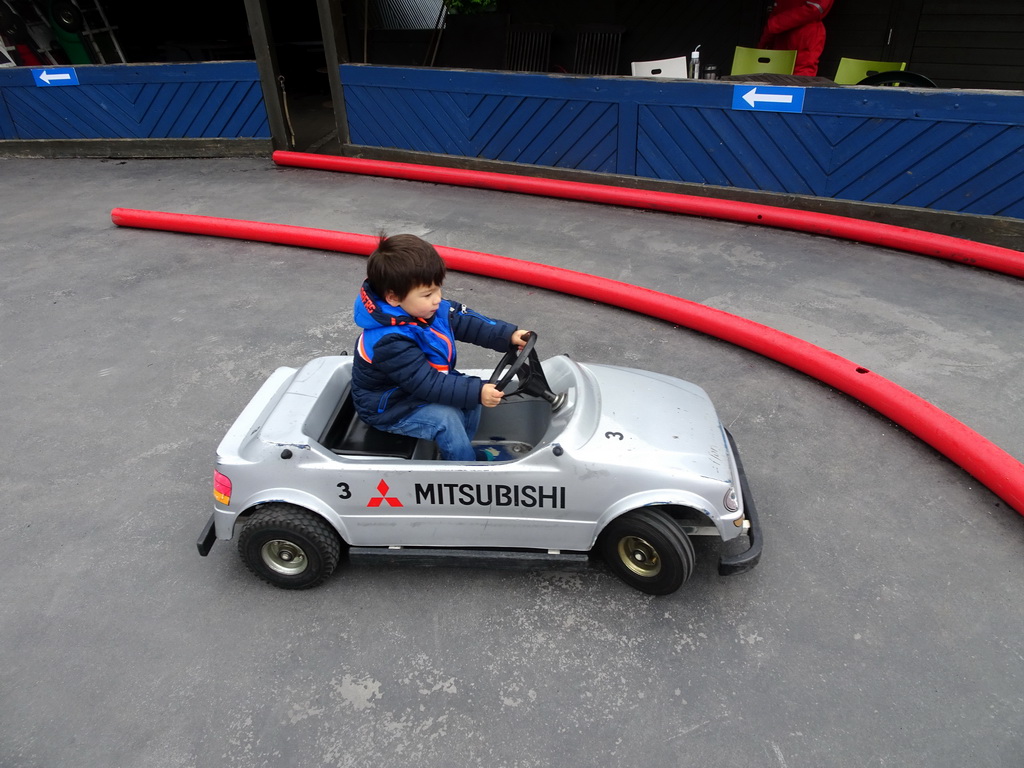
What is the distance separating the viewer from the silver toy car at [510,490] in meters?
2.71

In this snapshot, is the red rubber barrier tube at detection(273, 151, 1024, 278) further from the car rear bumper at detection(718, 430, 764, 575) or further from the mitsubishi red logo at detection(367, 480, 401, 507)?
the mitsubishi red logo at detection(367, 480, 401, 507)

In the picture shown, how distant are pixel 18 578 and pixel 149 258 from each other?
3758 millimetres

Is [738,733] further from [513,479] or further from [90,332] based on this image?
[90,332]

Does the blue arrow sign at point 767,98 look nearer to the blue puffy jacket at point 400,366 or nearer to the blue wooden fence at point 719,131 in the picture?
the blue wooden fence at point 719,131

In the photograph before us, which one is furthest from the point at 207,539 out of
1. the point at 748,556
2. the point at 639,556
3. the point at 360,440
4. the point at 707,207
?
the point at 707,207

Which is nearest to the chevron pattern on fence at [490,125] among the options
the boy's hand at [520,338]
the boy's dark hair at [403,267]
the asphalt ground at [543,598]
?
the asphalt ground at [543,598]

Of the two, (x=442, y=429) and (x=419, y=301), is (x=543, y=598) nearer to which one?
(x=442, y=429)

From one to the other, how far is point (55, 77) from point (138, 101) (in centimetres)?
104

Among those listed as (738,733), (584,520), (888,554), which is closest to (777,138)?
(888,554)

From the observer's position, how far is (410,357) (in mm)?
2740

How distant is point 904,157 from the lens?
5.77m

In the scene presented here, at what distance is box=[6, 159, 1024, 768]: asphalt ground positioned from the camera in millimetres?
2441

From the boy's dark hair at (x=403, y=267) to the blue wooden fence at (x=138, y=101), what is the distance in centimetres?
675

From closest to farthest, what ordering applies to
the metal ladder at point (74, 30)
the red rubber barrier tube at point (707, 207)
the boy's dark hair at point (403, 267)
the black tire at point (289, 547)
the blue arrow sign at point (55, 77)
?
the boy's dark hair at point (403, 267) → the black tire at point (289, 547) → the red rubber barrier tube at point (707, 207) → the blue arrow sign at point (55, 77) → the metal ladder at point (74, 30)
